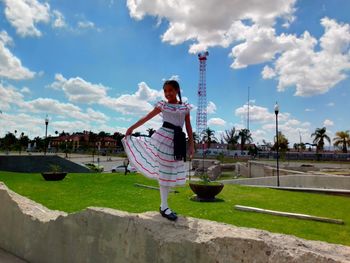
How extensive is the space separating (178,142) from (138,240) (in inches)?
52.1

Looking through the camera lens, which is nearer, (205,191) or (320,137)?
(205,191)

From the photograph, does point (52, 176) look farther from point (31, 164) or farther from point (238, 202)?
point (238, 202)

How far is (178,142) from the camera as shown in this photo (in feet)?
13.4

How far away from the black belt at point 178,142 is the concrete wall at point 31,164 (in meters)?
20.2

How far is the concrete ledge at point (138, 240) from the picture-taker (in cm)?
261

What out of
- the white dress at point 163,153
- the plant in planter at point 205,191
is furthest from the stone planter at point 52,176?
the white dress at point 163,153

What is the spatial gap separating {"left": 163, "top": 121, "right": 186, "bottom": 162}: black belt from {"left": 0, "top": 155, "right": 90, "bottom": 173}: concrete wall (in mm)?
20161

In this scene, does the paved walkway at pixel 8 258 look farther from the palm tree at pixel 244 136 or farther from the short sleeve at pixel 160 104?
the palm tree at pixel 244 136

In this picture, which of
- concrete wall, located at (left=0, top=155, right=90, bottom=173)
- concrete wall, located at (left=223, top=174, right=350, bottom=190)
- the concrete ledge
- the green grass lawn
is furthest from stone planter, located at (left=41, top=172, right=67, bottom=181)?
concrete wall, located at (left=223, top=174, right=350, bottom=190)

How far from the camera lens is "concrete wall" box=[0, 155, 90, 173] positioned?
21156 millimetres

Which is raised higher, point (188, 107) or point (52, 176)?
point (188, 107)

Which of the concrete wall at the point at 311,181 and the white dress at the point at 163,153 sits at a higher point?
the white dress at the point at 163,153

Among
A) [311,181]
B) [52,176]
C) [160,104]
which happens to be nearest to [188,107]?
[160,104]

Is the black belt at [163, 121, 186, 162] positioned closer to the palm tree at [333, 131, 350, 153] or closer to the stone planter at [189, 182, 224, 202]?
the stone planter at [189, 182, 224, 202]
